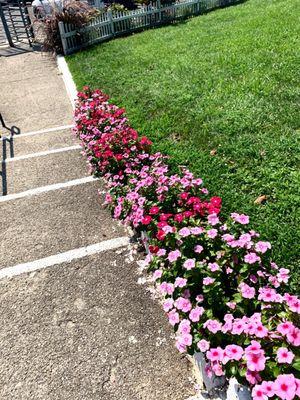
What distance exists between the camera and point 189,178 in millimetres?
4816

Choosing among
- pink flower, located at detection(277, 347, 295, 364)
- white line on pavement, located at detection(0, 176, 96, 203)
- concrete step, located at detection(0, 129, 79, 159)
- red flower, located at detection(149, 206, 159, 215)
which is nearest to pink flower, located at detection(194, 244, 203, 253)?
red flower, located at detection(149, 206, 159, 215)

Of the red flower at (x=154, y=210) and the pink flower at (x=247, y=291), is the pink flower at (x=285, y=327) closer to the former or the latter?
the pink flower at (x=247, y=291)

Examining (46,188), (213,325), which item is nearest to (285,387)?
(213,325)

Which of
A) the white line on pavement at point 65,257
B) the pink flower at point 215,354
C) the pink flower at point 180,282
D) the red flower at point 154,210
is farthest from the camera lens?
the white line on pavement at point 65,257

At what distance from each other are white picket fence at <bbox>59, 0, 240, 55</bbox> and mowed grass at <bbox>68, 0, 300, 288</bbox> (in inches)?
39.8

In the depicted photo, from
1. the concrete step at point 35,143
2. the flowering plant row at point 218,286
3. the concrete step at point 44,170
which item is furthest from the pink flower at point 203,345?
the concrete step at point 35,143

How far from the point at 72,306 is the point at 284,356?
2.38m

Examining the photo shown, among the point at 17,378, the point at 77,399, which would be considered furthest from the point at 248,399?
the point at 17,378

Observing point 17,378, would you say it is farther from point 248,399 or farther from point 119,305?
point 248,399

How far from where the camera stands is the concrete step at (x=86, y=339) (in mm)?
Result: 3391

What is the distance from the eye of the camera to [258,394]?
241 cm

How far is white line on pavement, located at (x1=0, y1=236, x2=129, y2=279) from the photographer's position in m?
4.75

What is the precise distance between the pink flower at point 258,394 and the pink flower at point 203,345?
48cm

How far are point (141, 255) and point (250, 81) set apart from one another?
16.9 feet
